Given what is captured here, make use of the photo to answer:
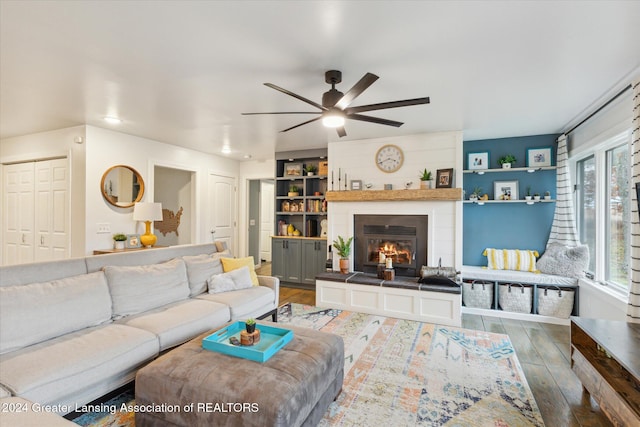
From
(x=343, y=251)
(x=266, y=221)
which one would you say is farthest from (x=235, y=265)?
(x=266, y=221)

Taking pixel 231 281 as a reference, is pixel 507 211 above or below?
above

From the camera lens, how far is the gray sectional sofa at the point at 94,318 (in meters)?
1.80

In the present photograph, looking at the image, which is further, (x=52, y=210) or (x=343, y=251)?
(x=343, y=251)

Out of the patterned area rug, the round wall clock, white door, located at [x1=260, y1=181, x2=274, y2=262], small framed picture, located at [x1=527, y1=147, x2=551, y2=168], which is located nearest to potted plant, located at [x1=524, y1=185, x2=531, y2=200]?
small framed picture, located at [x1=527, y1=147, x2=551, y2=168]

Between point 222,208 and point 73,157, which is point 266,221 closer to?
point 222,208

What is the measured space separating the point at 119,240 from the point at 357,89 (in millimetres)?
4015

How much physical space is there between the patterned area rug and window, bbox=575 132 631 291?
1.46 m

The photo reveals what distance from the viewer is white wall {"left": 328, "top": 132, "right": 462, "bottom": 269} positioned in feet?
14.1

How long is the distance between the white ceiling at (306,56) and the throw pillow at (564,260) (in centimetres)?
167

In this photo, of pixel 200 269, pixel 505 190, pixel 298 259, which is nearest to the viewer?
pixel 200 269

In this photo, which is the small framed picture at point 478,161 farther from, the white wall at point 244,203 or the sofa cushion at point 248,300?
the white wall at point 244,203

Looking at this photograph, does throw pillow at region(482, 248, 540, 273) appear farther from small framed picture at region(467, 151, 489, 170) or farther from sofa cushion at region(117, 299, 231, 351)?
sofa cushion at region(117, 299, 231, 351)

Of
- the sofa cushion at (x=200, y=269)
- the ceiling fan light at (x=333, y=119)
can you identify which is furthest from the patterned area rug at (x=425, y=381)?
the ceiling fan light at (x=333, y=119)

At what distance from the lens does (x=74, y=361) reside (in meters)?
1.86
